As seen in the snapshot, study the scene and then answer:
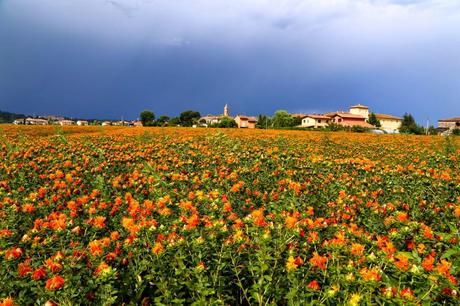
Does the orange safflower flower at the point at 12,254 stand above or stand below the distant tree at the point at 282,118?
below

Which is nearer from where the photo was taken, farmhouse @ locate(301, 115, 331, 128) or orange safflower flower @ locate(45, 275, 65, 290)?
orange safflower flower @ locate(45, 275, 65, 290)

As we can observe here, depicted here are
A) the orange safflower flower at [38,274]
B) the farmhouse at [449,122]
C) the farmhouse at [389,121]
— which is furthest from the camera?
the farmhouse at [389,121]

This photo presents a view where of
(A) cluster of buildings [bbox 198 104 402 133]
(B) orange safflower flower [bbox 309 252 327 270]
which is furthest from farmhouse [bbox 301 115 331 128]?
(B) orange safflower flower [bbox 309 252 327 270]

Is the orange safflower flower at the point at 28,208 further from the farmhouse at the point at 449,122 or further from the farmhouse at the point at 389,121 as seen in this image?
the farmhouse at the point at 449,122

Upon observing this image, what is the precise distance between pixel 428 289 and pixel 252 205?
2584mm

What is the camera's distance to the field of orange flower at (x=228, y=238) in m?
1.97

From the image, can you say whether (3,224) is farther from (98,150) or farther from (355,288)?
(98,150)

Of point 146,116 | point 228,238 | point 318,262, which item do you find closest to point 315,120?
point 146,116

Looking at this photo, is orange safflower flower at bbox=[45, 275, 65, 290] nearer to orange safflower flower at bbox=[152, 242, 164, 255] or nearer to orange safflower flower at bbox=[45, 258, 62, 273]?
orange safflower flower at bbox=[45, 258, 62, 273]

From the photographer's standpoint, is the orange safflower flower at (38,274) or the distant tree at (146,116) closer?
the orange safflower flower at (38,274)

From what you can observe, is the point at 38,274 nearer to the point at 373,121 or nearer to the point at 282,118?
the point at 282,118

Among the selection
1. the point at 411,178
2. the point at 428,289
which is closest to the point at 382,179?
the point at 411,178

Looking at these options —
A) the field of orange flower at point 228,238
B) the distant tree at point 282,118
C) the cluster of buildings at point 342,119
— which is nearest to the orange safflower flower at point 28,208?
the field of orange flower at point 228,238

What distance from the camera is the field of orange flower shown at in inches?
77.6
